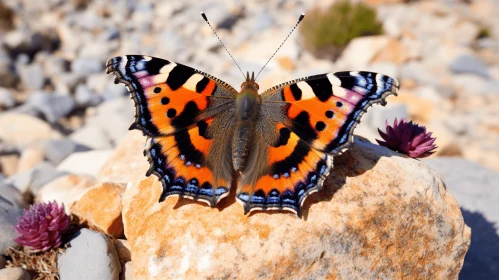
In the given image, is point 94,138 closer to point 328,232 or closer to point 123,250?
point 123,250

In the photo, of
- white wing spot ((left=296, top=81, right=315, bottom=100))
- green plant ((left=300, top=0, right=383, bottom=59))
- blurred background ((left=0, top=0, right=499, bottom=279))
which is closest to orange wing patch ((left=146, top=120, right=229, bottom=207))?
white wing spot ((left=296, top=81, right=315, bottom=100))

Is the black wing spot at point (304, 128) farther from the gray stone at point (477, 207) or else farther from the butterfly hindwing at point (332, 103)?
the gray stone at point (477, 207)

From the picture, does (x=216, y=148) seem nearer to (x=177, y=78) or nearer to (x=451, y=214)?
(x=177, y=78)

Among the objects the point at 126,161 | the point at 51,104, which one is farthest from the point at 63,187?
the point at 51,104

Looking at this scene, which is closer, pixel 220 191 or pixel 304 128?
pixel 220 191

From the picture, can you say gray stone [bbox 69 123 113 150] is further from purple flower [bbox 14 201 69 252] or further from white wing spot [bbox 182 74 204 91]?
white wing spot [bbox 182 74 204 91]
